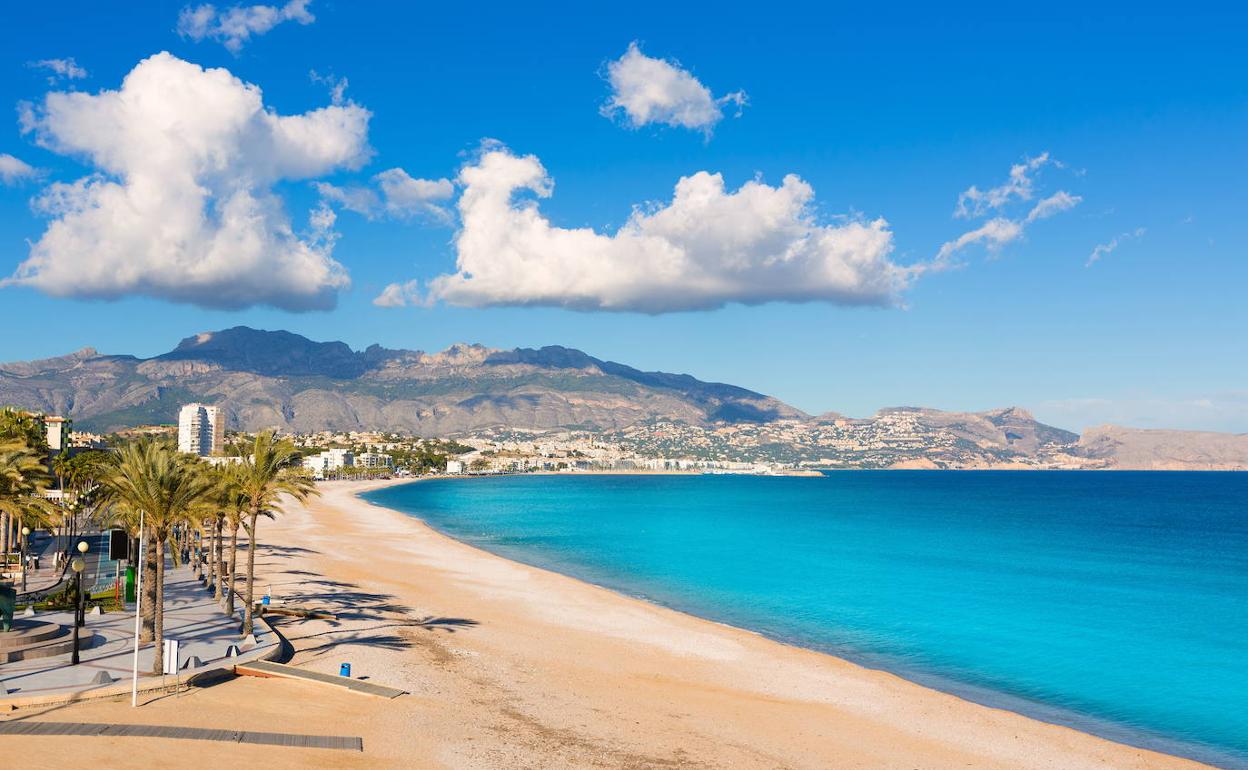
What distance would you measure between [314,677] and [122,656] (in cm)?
580

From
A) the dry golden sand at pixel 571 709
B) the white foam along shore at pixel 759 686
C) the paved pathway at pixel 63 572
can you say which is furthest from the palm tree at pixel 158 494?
the white foam along shore at pixel 759 686

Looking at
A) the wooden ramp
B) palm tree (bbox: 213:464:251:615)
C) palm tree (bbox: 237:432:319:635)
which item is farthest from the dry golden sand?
palm tree (bbox: 237:432:319:635)

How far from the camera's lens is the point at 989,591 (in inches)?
2297

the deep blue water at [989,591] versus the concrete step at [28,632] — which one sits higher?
the concrete step at [28,632]

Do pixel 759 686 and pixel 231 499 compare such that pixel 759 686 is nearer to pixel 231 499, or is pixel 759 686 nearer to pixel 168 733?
pixel 168 733

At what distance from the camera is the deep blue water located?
107 ft

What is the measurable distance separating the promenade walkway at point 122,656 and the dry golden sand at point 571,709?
39.6 inches

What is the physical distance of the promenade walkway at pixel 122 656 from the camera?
2094 cm

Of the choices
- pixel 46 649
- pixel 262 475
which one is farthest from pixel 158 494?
pixel 262 475

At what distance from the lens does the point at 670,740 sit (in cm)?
2256

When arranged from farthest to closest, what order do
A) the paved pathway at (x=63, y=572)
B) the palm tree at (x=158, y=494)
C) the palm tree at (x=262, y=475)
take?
the paved pathway at (x=63, y=572) → the palm tree at (x=262, y=475) → the palm tree at (x=158, y=494)

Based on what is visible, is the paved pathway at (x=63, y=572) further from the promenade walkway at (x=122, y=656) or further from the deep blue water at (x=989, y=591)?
the deep blue water at (x=989, y=591)

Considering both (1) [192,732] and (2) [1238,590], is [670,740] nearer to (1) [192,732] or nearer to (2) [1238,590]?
(1) [192,732]

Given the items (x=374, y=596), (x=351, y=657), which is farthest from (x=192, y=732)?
(x=374, y=596)
